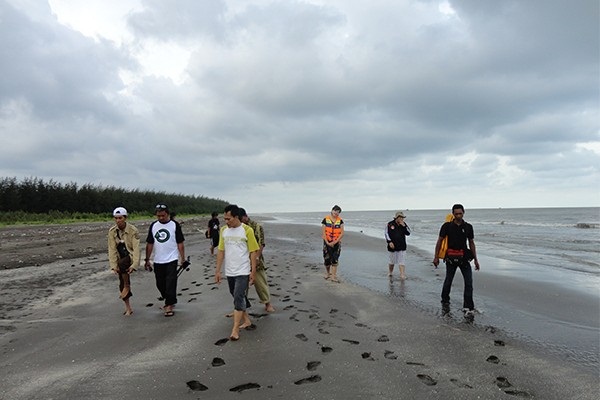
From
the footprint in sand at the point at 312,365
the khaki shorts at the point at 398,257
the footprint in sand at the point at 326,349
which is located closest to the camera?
the footprint in sand at the point at 312,365

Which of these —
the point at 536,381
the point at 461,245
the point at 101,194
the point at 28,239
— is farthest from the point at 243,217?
the point at 101,194

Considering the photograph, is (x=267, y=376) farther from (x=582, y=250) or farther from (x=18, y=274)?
(x=582, y=250)

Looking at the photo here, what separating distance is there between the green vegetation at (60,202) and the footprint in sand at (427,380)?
35.2 metres

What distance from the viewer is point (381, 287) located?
33.8 feet

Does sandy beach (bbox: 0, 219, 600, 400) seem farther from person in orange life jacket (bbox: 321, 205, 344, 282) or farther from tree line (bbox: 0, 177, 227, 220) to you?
tree line (bbox: 0, 177, 227, 220)

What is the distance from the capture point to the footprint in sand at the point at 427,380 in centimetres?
449

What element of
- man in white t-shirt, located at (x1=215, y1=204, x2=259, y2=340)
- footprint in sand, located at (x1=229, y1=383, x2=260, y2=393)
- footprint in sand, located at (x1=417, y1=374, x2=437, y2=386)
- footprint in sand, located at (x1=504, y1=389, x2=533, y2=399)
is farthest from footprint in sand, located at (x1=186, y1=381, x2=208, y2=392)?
footprint in sand, located at (x1=504, y1=389, x2=533, y2=399)

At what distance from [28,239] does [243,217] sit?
1863 cm

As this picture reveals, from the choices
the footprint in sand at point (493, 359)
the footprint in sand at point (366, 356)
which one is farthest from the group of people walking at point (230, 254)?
the footprint in sand at point (493, 359)

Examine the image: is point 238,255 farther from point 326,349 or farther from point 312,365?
point 312,365

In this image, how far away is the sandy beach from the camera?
432cm

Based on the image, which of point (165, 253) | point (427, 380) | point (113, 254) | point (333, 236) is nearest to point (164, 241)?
point (165, 253)

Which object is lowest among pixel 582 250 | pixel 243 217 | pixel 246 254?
pixel 582 250

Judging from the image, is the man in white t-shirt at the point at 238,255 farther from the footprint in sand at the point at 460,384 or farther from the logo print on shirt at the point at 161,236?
the footprint in sand at the point at 460,384
